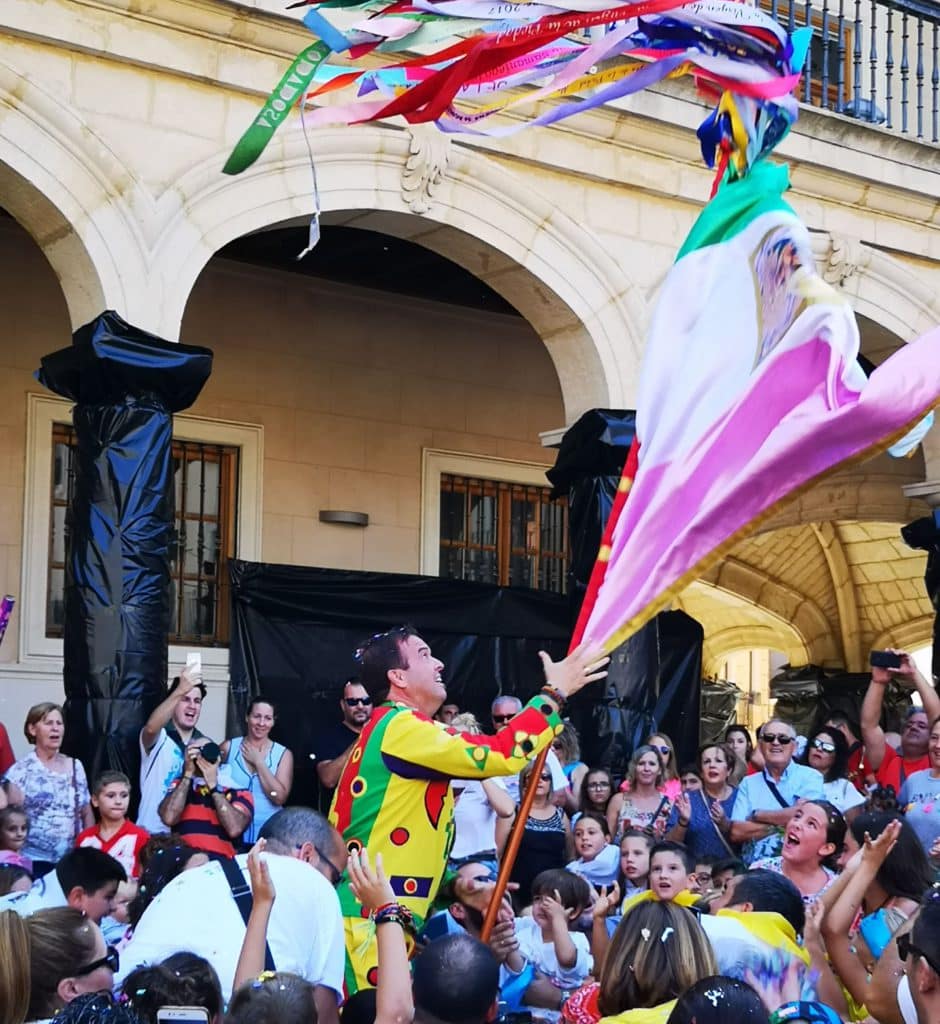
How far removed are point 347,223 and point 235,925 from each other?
290 inches

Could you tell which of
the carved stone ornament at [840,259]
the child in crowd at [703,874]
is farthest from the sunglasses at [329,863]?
the carved stone ornament at [840,259]

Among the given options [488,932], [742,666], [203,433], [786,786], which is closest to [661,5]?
[488,932]

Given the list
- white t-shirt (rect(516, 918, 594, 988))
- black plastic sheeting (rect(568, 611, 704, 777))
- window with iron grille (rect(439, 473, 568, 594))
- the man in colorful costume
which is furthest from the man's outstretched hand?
window with iron grille (rect(439, 473, 568, 594))

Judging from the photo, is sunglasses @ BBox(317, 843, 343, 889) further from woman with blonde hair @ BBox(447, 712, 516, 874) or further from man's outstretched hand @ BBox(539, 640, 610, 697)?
woman with blonde hair @ BBox(447, 712, 516, 874)

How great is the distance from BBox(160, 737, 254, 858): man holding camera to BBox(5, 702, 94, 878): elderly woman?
0.47 metres

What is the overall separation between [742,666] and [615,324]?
66.0 feet

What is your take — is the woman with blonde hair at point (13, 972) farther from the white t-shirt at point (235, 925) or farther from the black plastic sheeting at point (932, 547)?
the black plastic sheeting at point (932, 547)

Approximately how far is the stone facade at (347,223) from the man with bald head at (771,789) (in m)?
3.20

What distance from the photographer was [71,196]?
10281mm

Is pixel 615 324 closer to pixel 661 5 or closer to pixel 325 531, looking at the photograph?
pixel 325 531

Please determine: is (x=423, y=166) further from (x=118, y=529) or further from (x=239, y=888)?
(x=239, y=888)

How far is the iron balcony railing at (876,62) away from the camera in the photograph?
13.6 metres

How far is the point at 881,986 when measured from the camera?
17.1 feet

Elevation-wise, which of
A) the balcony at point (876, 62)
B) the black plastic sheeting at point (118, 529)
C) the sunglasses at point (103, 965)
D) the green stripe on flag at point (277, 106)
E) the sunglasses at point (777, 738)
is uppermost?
the balcony at point (876, 62)
